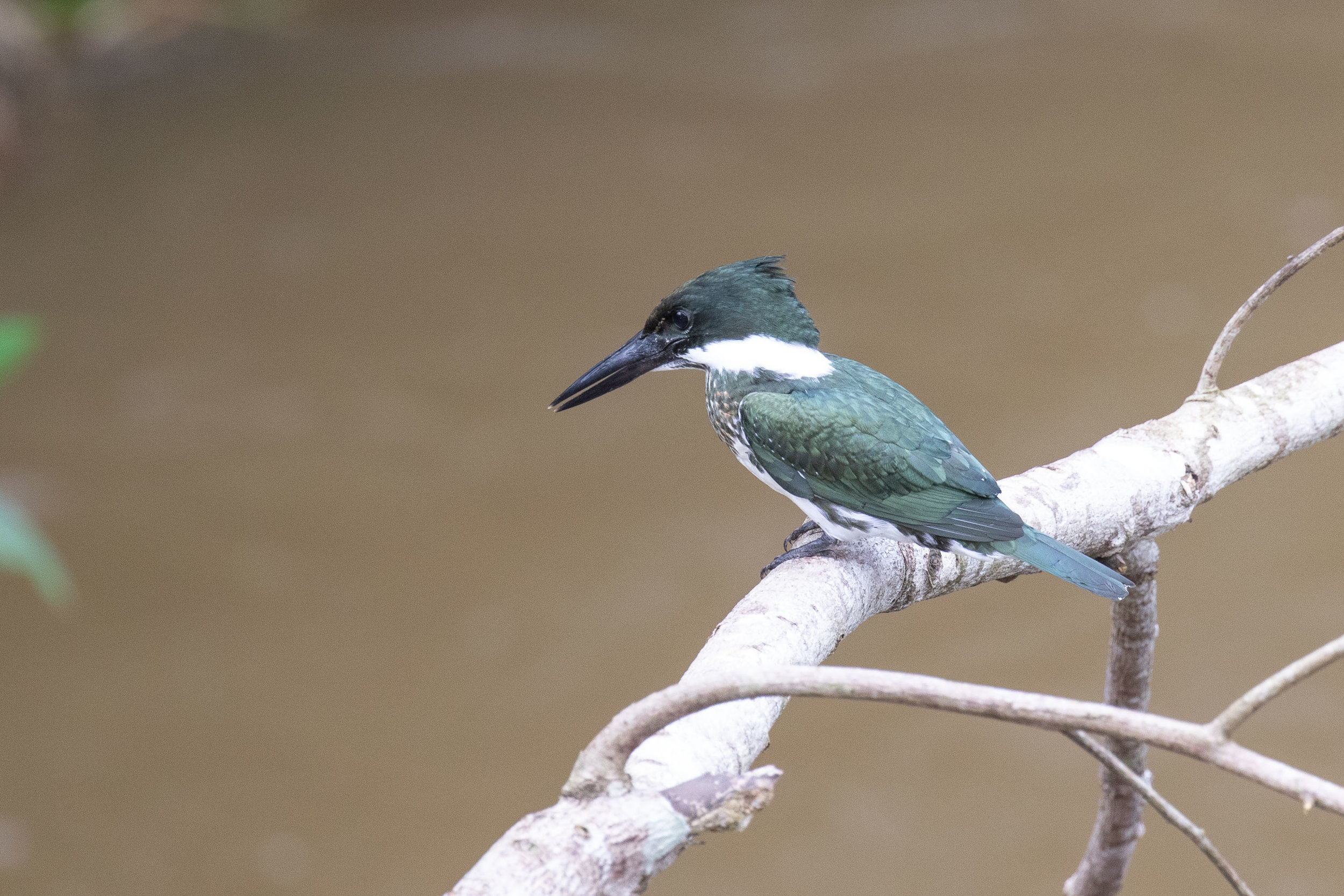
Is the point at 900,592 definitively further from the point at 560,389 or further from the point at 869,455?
the point at 560,389

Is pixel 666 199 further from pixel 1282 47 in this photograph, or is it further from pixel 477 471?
pixel 1282 47

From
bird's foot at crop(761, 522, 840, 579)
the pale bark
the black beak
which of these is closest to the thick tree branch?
the pale bark

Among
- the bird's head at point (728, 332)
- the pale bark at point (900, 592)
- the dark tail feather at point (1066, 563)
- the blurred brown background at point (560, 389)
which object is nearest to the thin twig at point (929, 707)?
the pale bark at point (900, 592)

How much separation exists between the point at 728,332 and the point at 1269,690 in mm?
853

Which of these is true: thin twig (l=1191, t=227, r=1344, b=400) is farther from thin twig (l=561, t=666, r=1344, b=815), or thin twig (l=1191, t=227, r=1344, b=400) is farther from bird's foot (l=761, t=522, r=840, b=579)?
thin twig (l=561, t=666, r=1344, b=815)

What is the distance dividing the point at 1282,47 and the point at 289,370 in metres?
4.42

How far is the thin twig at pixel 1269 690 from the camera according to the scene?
799 mm

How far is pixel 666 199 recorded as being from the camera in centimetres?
536

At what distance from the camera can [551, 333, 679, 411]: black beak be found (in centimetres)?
158

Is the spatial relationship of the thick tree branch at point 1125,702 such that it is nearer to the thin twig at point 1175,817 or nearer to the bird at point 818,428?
the bird at point 818,428

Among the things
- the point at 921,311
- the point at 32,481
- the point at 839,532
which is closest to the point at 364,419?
the point at 32,481

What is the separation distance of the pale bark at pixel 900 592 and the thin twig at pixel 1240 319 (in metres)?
0.02

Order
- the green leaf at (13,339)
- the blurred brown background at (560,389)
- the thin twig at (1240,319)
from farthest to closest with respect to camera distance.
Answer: the blurred brown background at (560,389)
the green leaf at (13,339)
the thin twig at (1240,319)

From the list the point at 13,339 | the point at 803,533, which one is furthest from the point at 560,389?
the point at 803,533
